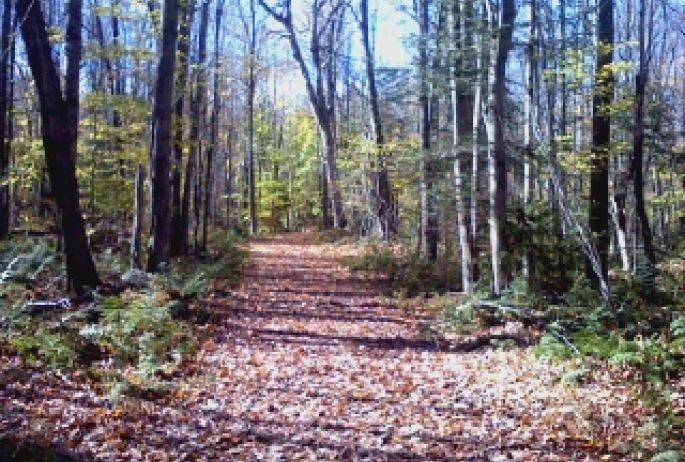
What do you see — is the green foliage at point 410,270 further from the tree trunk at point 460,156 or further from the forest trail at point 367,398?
the forest trail at point 367,398

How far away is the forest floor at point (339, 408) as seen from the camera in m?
5.80

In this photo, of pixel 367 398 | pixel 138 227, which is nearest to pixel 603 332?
pixel 367 398

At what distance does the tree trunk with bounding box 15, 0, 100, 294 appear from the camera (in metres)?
11.2

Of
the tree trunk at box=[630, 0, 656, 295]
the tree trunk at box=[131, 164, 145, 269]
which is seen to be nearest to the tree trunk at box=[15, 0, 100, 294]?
the tree trunk at box=[131, 164, 145, 269]

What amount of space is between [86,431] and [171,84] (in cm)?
869

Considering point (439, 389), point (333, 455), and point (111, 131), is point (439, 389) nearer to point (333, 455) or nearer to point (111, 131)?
point (333, 455)

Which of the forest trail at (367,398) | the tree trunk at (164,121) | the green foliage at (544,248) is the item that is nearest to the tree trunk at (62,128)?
the tree trunk at (164,121)

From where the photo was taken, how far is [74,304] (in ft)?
37.1

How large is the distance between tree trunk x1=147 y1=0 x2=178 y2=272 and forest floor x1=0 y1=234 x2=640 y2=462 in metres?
3.81

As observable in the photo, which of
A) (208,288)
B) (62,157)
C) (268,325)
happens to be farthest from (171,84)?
(268,325)

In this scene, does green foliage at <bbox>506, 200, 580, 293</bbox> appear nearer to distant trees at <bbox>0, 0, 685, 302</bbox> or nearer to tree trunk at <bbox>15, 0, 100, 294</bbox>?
distant trees at <bbox>0, 0, 685, 302</bbox>

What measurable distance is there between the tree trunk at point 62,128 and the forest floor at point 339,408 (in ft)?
11.0

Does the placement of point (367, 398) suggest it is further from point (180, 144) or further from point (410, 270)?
point (180, 144)

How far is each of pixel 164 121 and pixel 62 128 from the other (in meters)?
2.07
